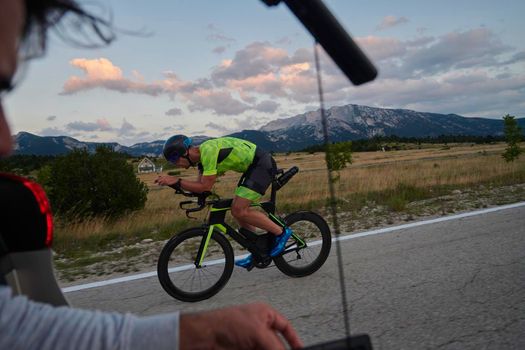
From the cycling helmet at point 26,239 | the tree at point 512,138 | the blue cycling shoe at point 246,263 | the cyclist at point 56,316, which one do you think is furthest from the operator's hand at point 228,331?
the tree at point 512,138

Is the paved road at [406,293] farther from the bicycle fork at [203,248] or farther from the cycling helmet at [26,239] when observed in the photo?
the cycling helmet at [26,239]

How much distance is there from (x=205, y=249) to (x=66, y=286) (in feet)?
6.51

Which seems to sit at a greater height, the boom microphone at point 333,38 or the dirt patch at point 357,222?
the boom microphone at point 333,38

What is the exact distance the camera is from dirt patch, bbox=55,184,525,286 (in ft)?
19.3

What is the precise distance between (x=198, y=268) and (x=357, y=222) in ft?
13.6

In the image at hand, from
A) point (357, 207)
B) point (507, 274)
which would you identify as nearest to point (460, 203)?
point (357, 207)

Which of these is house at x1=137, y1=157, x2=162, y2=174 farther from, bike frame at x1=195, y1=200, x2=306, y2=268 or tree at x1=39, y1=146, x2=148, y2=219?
bike frame at x1=195, y1=200, x2=306, y2=268

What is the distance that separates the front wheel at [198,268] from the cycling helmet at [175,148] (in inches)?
33.1

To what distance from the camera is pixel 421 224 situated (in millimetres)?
7109

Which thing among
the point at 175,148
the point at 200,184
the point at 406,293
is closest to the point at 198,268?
the point at 200,184

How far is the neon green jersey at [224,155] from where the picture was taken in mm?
4676

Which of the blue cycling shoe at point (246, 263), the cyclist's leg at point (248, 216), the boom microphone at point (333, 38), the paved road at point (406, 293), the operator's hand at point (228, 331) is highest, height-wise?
the boom microphone at point (333, 38)

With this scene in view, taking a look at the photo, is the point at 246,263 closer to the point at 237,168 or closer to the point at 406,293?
the point at 237,168

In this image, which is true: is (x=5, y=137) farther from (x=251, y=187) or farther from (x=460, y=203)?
(x=460, y=203)
